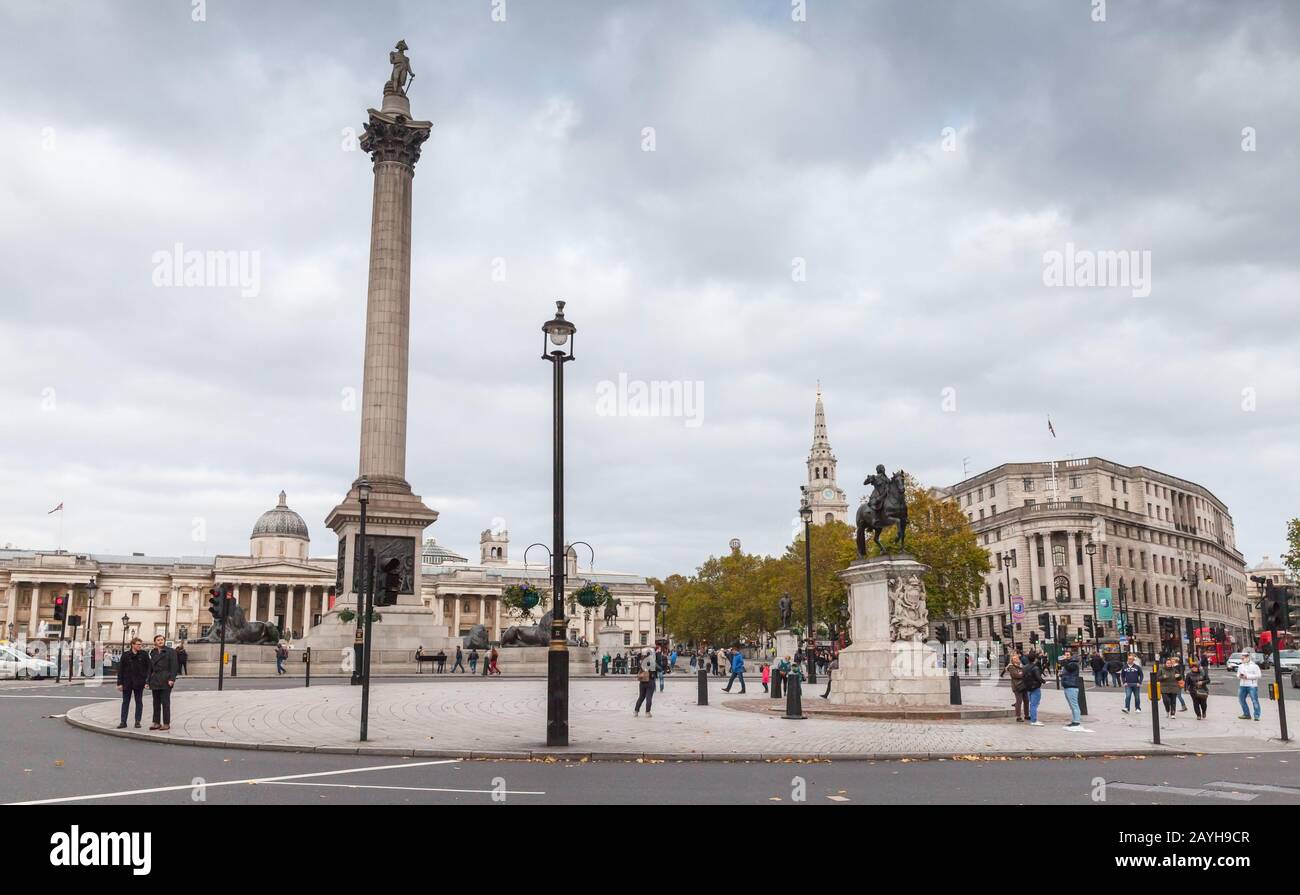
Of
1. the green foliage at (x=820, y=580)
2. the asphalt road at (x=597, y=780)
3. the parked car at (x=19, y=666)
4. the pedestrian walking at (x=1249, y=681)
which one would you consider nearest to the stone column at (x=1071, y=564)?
the green foliage at (x=820, y=580)

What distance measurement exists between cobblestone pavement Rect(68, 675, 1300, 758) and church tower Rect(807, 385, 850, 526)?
146 meters

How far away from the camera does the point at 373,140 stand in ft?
170

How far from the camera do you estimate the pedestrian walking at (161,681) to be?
1899 cm

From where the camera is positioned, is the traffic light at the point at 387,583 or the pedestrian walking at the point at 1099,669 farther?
the pedestrian walking at the point at 1099,669

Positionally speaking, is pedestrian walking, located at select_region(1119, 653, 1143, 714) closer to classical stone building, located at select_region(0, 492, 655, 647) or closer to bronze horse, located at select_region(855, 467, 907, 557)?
bronze horse, located at select_region(855, 467, 907, 557)

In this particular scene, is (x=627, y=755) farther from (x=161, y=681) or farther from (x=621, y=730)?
(x=161, y=681)

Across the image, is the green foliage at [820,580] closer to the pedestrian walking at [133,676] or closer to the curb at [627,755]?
the curb at [627,755]

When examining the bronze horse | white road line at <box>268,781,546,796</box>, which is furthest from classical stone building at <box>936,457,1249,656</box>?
white road line at <box>268,781,546,796</box>

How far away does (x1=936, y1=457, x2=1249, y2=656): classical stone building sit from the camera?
10288 cm

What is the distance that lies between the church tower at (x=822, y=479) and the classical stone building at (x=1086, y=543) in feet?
148
